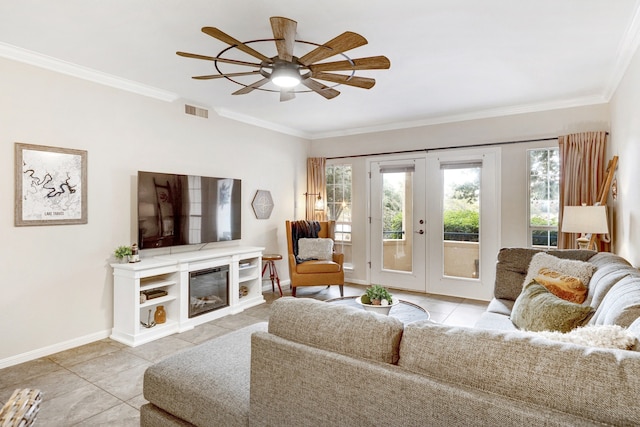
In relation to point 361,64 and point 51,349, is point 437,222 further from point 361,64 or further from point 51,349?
point 51,349

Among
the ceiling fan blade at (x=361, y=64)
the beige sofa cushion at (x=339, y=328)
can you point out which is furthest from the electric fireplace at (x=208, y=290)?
the beige sofa cushion at (x=339, y=328)

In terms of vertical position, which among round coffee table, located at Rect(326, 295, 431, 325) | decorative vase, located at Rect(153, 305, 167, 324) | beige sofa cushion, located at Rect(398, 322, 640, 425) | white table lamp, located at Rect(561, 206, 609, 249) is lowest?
decorative vase, located at Rect(153, 305, 167, 324)

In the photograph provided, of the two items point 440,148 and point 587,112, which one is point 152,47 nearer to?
point 440,148

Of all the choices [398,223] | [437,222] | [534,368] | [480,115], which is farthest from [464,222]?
[534,368]

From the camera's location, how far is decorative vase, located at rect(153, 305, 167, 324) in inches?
145

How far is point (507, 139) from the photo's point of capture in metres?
4.70

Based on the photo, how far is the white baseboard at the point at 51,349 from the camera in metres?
2.93

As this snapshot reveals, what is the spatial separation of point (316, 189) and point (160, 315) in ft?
10.8

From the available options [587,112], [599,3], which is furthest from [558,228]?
[599,3]

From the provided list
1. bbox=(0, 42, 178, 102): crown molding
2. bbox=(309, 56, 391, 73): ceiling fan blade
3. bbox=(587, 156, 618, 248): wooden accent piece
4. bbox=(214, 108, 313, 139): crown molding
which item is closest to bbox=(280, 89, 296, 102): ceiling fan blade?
bbox=(309, 56, 391, 73): ceiling fan blade

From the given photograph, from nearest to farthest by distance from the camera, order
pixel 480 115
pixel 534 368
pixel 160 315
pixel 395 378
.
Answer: pixel 534 368 → pixel 395 378 → pixel 160 315 → pixel 480 115

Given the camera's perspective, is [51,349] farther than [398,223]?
No

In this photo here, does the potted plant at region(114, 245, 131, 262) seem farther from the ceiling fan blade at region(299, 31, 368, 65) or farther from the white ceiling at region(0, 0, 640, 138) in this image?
the ceiling fan blade at region(299, 31, 368, 65)

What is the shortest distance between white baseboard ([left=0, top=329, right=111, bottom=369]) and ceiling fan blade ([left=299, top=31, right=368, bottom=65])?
127 inches
